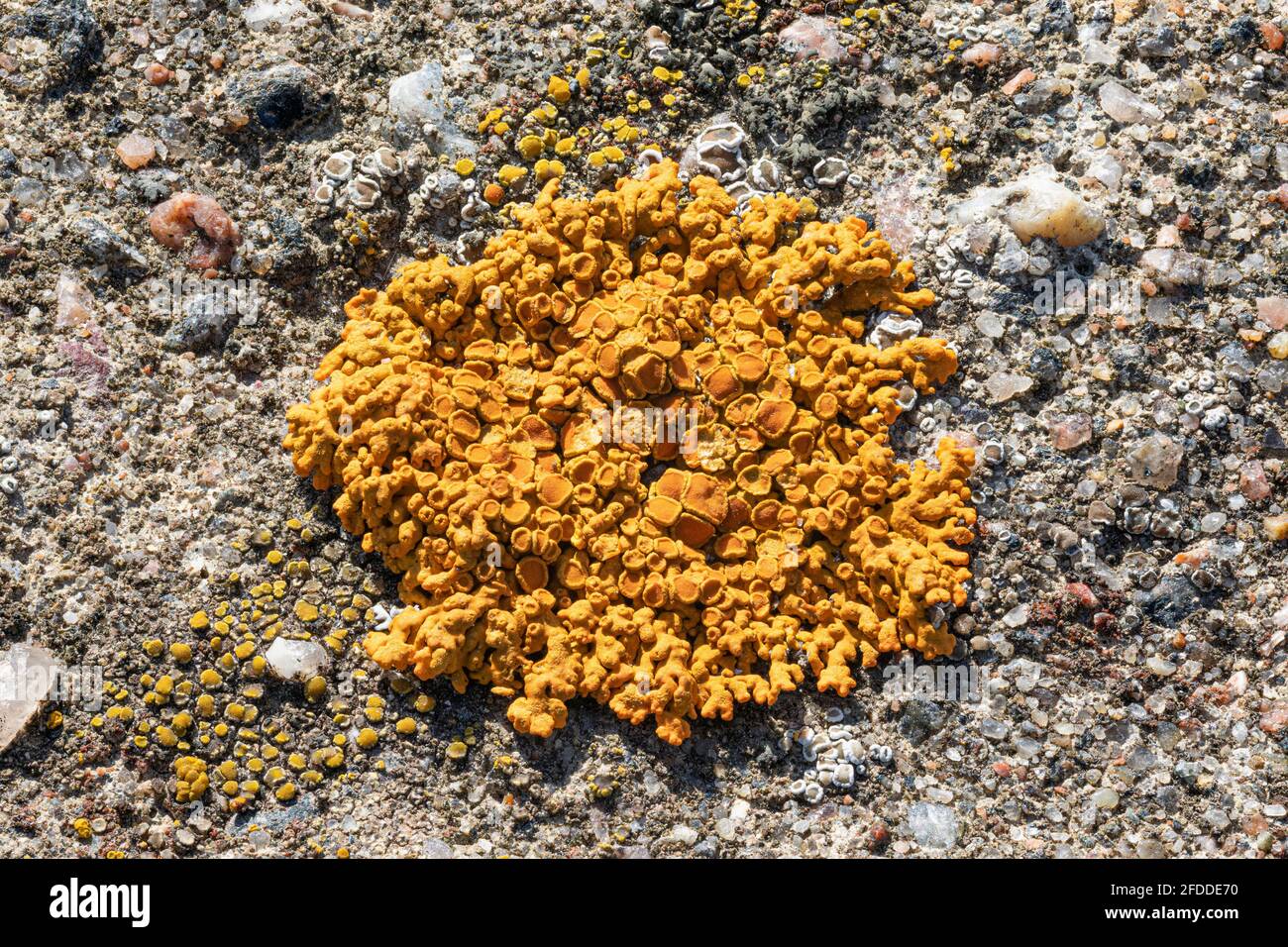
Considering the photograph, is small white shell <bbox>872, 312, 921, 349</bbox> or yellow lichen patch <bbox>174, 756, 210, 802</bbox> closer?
yellow lichen patch <bbox>174, 756, 210, 802</bbox>

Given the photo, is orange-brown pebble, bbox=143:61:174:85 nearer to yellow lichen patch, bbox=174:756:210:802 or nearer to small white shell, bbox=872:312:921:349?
yellow lichen patch, bbox=174:756:210:802

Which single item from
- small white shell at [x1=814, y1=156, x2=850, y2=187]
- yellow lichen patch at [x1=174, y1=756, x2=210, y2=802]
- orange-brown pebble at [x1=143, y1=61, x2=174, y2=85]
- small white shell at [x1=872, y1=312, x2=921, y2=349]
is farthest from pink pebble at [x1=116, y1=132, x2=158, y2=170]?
small white shell at [x1=872, y1=312, x2=921, y2=349]

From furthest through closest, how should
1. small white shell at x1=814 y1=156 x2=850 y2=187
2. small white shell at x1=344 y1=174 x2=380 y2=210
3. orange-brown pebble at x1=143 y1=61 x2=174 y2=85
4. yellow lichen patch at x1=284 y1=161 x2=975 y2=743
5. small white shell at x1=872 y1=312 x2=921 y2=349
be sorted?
orange-brown pebble at x1=143 y1=61 x2=174 y2=85
small white shell at x1=814 y1=156 x2=850 y2=187
small white shell at x1=344 y1=174 x2=380 y2=210
small white shell at x1=872 y1=312 x2=921 y2=349
yellow lichen patch at x1=284 y1=161 x2=975 y2=743

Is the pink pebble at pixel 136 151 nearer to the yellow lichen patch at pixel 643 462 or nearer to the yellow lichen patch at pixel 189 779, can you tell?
the yellow lichen patch at pixel 643 462

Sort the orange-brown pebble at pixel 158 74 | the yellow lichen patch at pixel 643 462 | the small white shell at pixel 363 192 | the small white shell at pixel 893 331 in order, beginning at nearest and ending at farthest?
the yellow lichen patch at pixel 643 462, the small white shell at pixel 893 331, the small white shell at pixel 363 192, the orange-brown pebble at pixel 158 74

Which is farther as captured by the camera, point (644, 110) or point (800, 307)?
point (644, 110)

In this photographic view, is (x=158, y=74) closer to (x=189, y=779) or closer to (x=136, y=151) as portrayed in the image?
(x=136, y=151)

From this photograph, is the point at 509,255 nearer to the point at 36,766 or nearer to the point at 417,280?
the point at 417,280

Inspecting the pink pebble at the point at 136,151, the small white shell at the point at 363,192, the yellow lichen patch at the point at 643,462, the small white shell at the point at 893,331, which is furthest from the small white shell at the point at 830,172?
the pink pebble at the point at 136,151

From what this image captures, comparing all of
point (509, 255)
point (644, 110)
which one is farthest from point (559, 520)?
point (644, 110)
